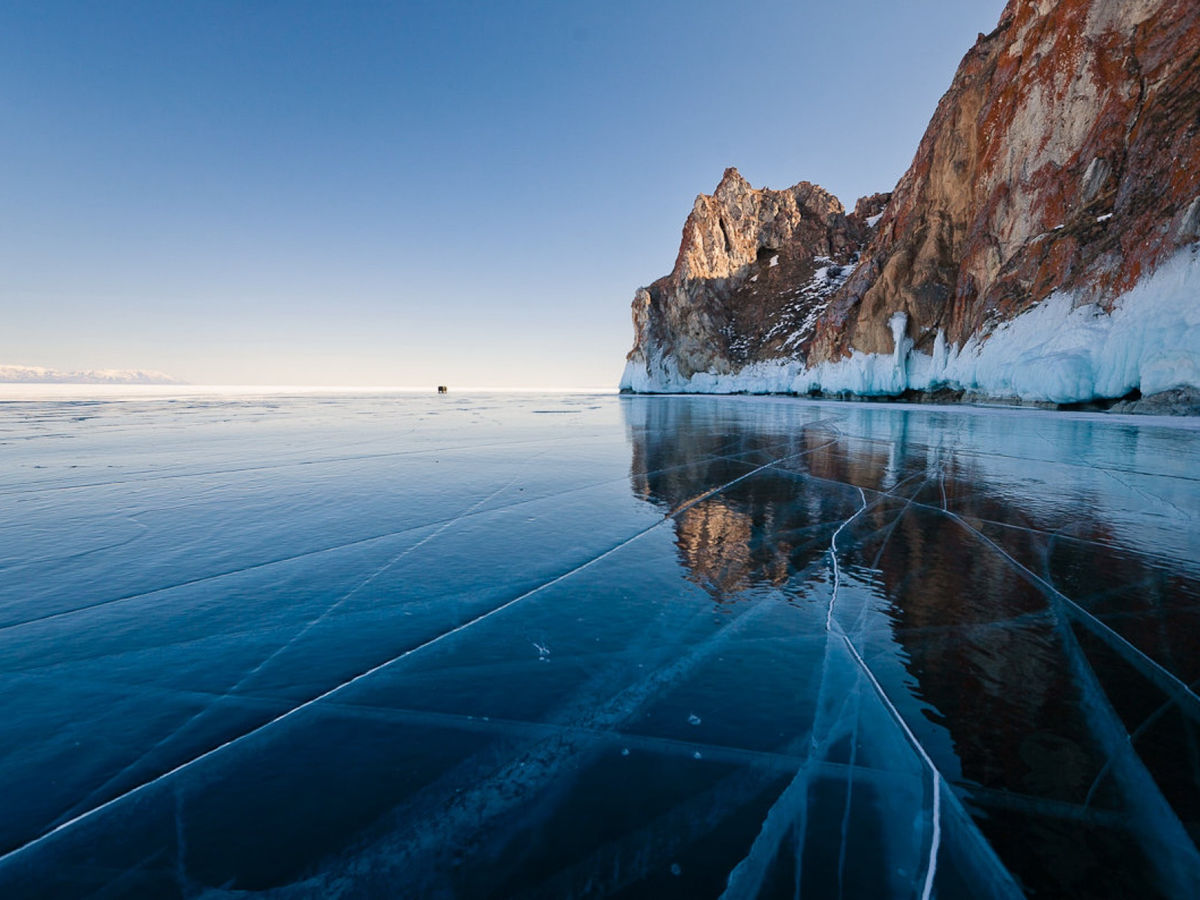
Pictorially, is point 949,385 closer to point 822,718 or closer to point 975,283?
point 975,283

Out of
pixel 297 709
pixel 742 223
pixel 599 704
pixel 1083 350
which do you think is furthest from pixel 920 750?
pixel 742 223

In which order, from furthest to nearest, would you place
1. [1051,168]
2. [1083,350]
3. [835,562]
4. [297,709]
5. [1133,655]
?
[1051,168] < [1083,350] < [835,562] < [1133,655] < [297,709]

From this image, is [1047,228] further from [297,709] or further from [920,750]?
[297,709]

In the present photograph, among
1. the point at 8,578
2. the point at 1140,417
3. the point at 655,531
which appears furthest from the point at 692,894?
the point at 1140,417

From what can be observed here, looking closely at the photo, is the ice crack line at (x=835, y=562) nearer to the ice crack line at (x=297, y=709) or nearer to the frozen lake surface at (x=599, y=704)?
the frozen lake surface at (x=599, y=704)

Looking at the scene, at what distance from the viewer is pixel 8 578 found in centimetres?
392

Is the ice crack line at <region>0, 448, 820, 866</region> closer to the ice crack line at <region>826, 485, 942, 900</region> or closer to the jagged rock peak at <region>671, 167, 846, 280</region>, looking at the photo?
the ice crack line at <region>826, 485, 942, 900</region>

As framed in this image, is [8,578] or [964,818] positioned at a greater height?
[8,578]

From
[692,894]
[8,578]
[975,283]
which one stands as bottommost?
[692,894]

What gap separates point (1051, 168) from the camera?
24594mm

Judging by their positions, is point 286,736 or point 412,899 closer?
point 412,899

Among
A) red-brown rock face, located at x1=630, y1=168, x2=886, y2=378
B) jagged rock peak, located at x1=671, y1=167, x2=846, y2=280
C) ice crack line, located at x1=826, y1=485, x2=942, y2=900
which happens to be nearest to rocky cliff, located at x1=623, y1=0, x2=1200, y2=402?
ice crack line, located at x1=826, y1=485, x2=942, y2=900

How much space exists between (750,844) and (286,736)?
6.83 feet

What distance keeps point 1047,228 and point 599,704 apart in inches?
1336
